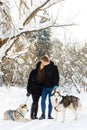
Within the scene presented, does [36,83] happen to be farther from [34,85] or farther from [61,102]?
[61,102]

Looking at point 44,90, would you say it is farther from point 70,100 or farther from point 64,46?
point 64,46

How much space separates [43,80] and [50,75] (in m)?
0.26

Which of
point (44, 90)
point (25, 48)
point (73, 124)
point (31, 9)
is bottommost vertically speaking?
point (73, 124)

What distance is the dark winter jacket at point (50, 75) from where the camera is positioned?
1223cm

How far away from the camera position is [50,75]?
40.2 feet

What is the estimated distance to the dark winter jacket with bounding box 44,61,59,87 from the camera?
12.2 m

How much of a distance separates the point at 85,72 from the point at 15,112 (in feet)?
135

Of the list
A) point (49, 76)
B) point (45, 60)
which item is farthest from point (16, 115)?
point (45, 60)

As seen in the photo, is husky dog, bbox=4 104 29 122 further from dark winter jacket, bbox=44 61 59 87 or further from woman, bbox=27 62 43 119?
dark winter jacket, bbox=44 61 59 87

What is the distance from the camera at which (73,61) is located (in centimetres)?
5253

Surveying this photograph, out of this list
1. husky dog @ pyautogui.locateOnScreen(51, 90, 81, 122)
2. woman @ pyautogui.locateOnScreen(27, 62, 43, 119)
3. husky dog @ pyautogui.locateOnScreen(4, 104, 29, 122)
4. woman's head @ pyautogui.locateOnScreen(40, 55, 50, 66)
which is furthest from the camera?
woman @ pyautogui.locateOnScreen(27, 62, 43, 119)

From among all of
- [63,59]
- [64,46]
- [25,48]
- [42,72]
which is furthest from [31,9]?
[64,46]

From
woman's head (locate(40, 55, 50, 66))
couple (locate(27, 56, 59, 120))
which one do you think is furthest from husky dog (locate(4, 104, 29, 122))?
woman's head (locate(40, 55, 50, 66))

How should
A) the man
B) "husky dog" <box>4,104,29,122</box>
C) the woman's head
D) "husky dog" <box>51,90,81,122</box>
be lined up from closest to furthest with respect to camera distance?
"husky dog" <box>51,90,81,122</box>, "husky dog" <box>4,104,29,122</box>, the woman's head, the man
